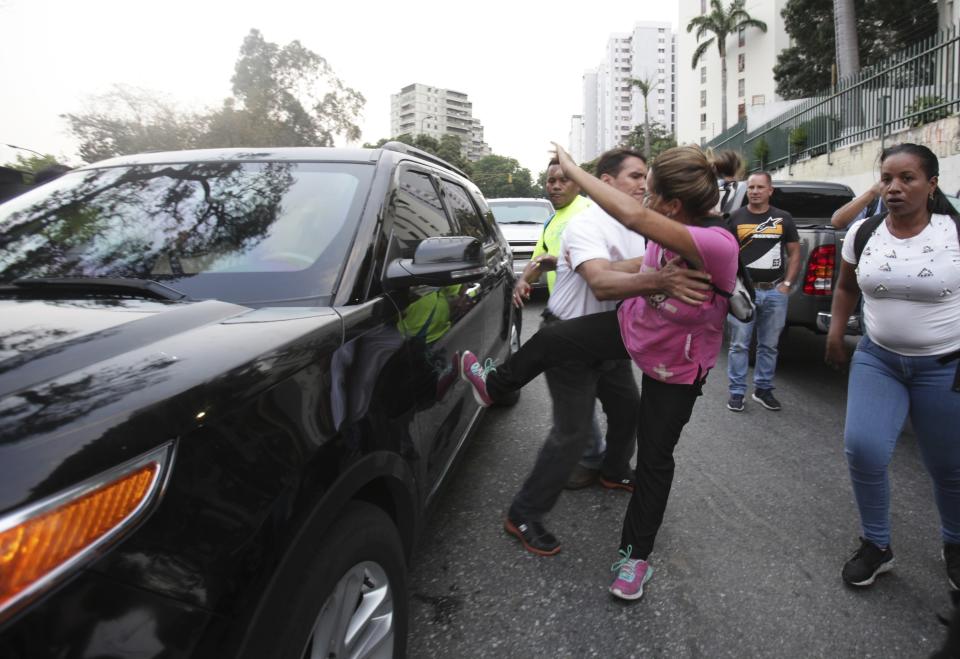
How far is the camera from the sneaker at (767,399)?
15.1 feet

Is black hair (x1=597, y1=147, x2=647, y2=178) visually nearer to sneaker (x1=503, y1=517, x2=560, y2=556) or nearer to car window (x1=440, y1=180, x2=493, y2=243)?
car window (x1=440, y1=180, x2=493, y2=243)

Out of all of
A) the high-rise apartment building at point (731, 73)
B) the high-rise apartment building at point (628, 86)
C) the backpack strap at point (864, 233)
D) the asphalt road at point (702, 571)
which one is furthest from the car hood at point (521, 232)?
the high-rise apartment building at point (628, 86)

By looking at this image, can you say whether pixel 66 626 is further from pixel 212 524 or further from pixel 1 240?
pixel 1 240

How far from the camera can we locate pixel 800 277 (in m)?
4.91

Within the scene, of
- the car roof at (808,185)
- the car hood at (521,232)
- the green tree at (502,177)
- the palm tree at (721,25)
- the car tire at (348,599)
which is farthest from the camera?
the green tree at (502,177)

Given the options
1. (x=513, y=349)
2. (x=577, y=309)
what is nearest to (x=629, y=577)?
(x=577, y=309)

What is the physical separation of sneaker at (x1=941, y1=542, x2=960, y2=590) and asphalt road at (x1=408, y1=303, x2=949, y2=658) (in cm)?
6

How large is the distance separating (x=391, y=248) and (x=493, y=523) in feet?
5.11

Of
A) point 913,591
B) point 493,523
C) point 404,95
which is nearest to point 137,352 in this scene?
point 493,523

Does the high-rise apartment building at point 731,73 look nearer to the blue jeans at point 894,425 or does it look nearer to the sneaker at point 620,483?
the sneaker at point 620,483

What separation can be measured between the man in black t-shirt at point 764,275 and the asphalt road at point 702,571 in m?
0.82

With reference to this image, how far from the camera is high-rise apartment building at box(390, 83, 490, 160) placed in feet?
477

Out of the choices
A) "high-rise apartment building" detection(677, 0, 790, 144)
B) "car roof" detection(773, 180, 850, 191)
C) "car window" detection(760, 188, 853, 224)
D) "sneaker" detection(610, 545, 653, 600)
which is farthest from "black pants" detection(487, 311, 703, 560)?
"high-rise apartment building" detection(677, 0, 790, 144)

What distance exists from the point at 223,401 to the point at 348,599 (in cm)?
61
